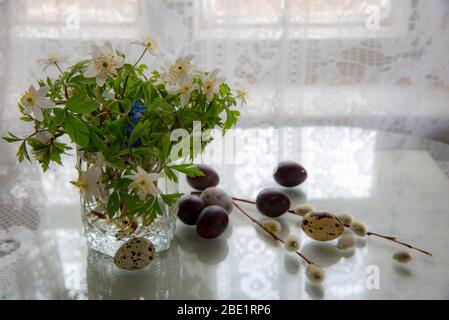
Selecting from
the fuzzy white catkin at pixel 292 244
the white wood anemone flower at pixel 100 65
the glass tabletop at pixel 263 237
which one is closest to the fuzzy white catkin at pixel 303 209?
the glass tabletop at pixel 263 237

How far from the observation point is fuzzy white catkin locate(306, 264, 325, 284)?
0.92m

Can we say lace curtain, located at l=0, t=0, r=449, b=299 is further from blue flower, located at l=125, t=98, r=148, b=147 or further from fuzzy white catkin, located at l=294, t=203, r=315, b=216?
blue flower, located at l=125, t=98, r=148, b=147

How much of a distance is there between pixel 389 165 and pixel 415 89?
0.53m

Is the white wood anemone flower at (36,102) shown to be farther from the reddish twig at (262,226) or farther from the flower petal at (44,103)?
the reddish twig at (262,226)

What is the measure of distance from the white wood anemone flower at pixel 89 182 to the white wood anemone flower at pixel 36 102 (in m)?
0.10

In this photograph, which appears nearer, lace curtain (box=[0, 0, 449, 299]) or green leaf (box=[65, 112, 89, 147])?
green leaf (box=[65, 112, 89, 147])

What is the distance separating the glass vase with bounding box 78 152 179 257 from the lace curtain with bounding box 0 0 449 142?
0.74 m

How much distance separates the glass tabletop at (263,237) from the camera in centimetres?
92

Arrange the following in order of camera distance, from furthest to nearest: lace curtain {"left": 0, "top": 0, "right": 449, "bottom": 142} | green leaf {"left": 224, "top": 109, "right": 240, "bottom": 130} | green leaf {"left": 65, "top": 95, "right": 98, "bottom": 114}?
lace curtain {"left": 0, "top": 0, "right": 449, "bottom": 142} < green leaf {"left": 224, "top": 109, "right": 240, "bottom": 130} < green leaf {"left": 65, "top": 95, "right": 98, "bottom": 114}

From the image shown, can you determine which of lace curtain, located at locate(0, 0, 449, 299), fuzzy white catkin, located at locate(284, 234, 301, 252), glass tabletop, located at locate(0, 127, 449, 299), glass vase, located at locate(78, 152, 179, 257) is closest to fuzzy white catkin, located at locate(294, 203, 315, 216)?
glass tabletop, located at locate(0, 127, 449, 299)

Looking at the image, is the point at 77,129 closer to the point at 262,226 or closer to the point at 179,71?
the point at 179,71

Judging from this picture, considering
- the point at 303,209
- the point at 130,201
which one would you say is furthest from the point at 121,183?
the point at 303,209

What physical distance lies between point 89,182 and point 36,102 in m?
0.14

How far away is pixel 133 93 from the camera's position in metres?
0.89
